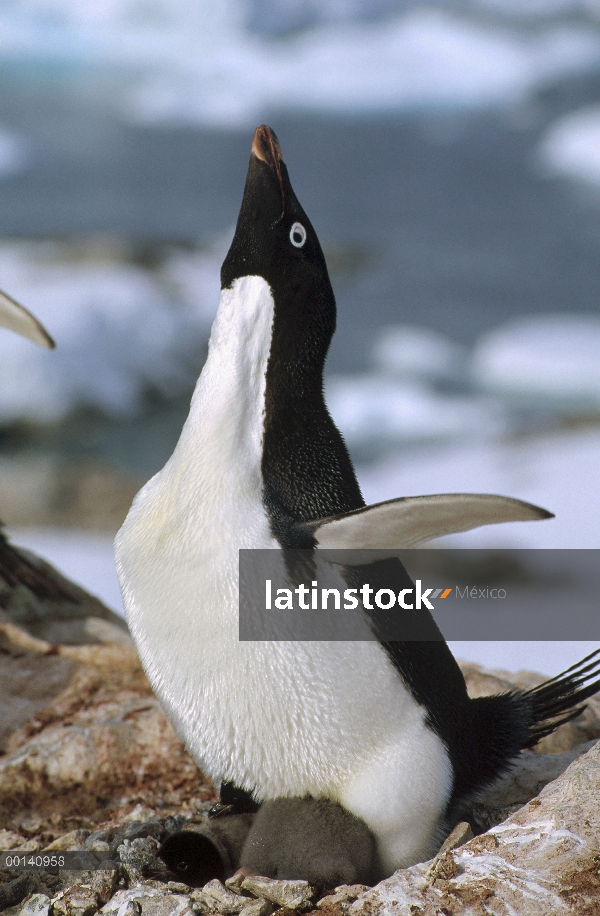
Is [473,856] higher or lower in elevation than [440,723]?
lower

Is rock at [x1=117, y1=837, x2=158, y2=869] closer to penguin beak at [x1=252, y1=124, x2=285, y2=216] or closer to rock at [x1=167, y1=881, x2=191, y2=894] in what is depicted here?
rock at [x1=167, y1=881, x2=191, y2=894]

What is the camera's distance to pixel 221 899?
91 centimetres

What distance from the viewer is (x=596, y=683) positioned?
1.09m

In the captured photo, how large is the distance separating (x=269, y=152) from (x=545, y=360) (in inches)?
134

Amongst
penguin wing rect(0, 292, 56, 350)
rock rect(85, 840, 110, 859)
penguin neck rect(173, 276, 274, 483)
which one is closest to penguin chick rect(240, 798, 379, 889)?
rock rect(85, 840, 110, 859)

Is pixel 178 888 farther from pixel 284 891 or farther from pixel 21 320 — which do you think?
pixel 21 320

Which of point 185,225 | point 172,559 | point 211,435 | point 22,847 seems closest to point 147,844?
point 22,847

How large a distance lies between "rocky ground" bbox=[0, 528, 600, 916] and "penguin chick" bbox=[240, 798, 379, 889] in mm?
24

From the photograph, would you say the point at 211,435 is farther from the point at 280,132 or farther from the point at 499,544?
the point at 280,132

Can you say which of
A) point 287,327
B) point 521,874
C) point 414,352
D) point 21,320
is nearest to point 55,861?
point 521,874

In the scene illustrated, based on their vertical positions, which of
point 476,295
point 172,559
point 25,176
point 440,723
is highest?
point 25,176

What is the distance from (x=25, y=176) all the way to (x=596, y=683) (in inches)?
151

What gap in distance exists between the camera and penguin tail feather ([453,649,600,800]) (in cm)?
104

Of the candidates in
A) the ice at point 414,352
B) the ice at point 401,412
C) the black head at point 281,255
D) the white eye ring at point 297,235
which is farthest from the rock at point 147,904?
the ice at point 414,352
